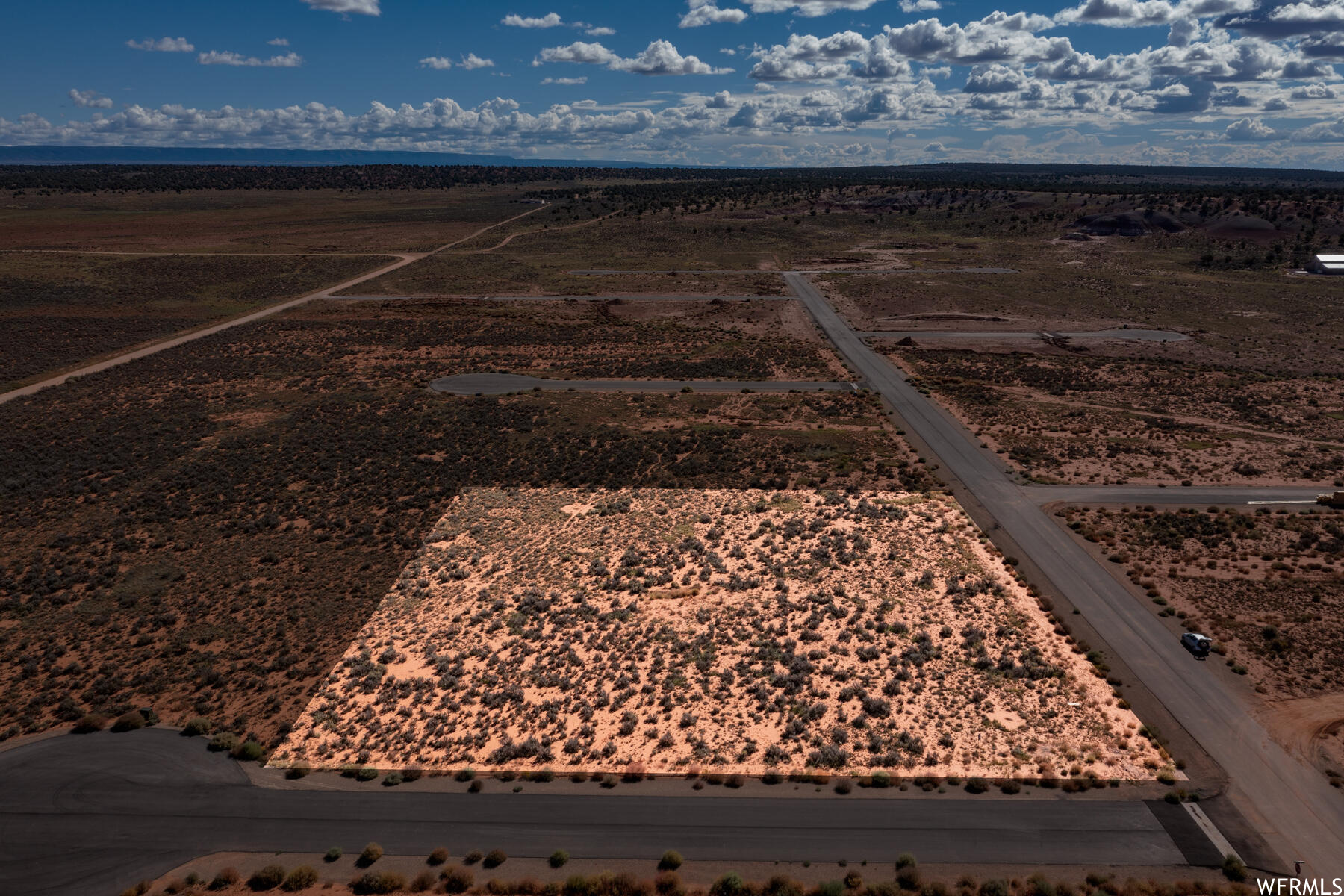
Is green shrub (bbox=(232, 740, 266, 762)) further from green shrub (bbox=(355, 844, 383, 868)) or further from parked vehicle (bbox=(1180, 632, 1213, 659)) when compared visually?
parked vehicle (bbox=(1180, 632, 1213, 659))

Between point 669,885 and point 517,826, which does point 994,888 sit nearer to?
point 669,885

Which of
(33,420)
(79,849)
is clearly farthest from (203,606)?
(33,420)

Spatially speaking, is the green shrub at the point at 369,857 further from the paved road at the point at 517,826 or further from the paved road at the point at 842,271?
the paved road at the point at 842,271

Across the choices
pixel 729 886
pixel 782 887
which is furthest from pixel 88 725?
pixel 782 887

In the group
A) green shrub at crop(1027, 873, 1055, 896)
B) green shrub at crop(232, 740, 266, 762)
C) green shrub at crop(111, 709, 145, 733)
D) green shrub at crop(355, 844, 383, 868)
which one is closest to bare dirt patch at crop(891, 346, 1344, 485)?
green shrub at crop(1027, 873, 1055, 896)

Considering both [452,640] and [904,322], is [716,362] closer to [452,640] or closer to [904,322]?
[904,322]

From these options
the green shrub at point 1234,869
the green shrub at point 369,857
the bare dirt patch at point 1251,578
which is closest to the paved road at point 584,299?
the bare dirt patch at point 1251,578
